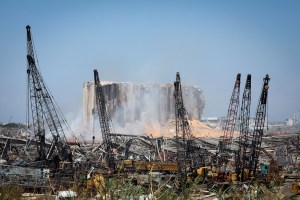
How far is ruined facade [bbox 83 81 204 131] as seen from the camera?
104312mm

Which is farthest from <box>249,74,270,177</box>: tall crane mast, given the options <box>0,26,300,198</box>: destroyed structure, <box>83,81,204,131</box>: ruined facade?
<box>83,81,204,131</box>: ruined facade

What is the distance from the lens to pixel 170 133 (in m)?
91.6

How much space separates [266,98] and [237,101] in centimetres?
1191

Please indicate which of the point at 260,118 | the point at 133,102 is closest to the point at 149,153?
the point at 260,118

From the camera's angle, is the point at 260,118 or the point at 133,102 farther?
the point at 133,102

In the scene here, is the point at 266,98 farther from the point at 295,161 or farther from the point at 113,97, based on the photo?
the point at 113,97

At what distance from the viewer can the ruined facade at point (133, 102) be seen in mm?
104312

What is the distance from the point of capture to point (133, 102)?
10888 cm

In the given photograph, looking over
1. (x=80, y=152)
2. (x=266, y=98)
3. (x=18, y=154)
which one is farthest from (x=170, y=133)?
(x=266, y=98)

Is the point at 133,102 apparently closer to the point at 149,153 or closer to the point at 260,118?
the point at 149,153

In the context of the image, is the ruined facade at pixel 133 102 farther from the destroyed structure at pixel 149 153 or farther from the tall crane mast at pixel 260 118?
the tall crane mast at pixel 260 118

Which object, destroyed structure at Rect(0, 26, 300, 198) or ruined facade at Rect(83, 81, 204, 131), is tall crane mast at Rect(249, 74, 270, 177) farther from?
ruined facade at Rect(83, 81, 204, 131)

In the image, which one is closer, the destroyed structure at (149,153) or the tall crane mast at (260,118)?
the destroyed structure at (149,153)

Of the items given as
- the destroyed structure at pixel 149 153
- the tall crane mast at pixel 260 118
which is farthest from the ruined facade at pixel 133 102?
the tall crane mast at pixel 260 118
